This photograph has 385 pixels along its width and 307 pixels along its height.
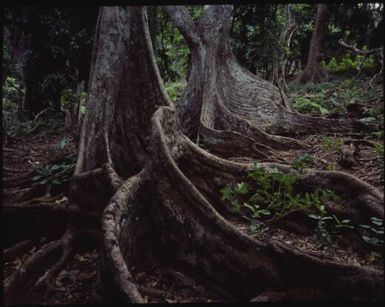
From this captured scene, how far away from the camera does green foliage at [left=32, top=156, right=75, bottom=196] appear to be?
4.36 meters

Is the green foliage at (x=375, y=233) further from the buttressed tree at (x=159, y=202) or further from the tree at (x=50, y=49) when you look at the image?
the tree at (x=50, y=49)

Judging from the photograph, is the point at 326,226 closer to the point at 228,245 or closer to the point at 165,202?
the point at 228,245

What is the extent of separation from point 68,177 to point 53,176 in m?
0.19

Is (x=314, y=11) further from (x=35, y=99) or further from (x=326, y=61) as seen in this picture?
(x=35, y=99)

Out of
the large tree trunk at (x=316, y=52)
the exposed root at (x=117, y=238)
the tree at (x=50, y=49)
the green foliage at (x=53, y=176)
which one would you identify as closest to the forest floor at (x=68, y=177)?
the green foliage at (x=53, y=176)

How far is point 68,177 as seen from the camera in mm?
4520

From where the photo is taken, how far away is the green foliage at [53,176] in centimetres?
436

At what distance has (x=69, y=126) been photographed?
313 inches

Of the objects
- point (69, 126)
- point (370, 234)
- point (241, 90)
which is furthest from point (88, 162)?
point (69, 126)

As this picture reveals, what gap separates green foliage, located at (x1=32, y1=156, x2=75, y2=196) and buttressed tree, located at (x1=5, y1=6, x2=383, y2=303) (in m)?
0.69

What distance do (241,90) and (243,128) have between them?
1450 mm

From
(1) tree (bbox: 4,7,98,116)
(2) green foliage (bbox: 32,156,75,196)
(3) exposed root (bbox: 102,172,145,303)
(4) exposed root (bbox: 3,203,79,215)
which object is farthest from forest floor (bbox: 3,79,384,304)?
(1) tree (bbox: 4,7,98,116)

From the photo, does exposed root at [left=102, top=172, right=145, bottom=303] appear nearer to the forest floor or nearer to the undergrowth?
the forest floor

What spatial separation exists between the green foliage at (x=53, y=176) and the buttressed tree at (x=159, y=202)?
27.3 inches
